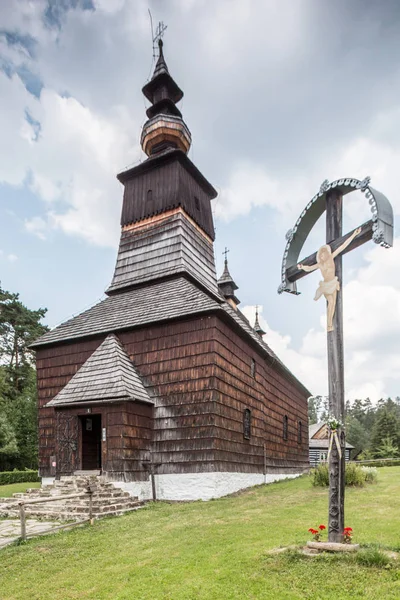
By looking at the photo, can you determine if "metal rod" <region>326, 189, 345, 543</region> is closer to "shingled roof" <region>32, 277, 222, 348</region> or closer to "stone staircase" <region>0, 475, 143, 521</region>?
"stone staircase" <region>0, 475, 143, 521</region>

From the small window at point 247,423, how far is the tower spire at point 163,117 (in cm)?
1336

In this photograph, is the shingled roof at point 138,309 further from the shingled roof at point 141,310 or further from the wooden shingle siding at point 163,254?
the wooden shingle siding at point 163,254

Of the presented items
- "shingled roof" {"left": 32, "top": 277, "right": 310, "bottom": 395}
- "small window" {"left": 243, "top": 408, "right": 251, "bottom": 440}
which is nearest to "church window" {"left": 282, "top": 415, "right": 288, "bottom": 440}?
"small window" {"left": 243, "top": 408, "right": 251, "bottom": 440}

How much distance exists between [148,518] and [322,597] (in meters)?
6.68

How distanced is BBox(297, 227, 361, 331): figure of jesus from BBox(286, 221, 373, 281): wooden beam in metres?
0.06

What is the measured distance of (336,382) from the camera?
21.5 ft

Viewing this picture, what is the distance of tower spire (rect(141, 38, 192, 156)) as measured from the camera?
22.4m

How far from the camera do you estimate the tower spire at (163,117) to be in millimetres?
22422

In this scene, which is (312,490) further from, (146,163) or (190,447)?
(146,163)

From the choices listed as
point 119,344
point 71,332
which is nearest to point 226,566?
point 119,344

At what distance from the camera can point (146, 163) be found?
21.3 meters

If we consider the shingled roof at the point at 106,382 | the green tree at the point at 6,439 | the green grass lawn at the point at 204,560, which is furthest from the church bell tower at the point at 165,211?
the green tree at the point at 6,439

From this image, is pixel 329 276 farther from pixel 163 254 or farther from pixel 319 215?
pixel 163 254

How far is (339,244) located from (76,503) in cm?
935
